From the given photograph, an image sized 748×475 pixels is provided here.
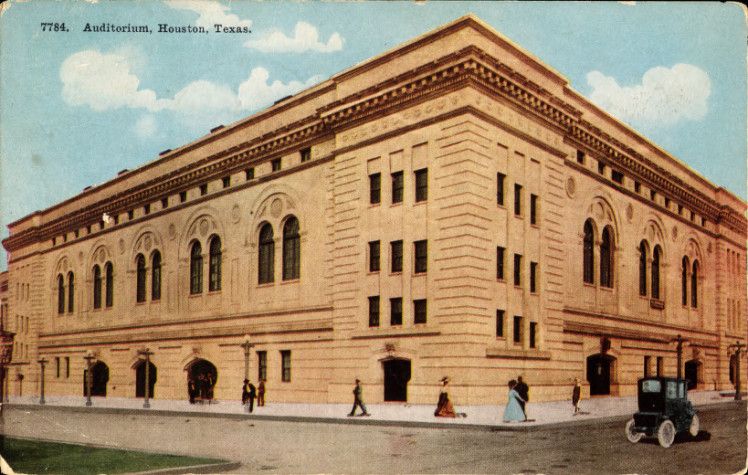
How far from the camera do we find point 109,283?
4669 cm

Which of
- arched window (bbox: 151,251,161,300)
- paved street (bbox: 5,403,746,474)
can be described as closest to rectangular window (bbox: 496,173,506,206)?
paved street (bbox: 5,403,746,474)

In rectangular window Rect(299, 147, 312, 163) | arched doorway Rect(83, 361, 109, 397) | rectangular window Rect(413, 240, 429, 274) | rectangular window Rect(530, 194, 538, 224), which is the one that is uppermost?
rectangular window Rect(299, 147, 312, 163)

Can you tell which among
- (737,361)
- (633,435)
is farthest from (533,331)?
(633,435)

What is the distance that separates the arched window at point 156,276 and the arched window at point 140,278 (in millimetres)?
923

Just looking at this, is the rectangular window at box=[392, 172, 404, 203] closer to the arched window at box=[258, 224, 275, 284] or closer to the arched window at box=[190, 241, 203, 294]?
the arched window at box=[258, 224, 275, 284]

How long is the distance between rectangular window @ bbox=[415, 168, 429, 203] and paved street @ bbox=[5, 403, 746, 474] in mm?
9998

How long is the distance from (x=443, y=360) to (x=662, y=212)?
13.5m

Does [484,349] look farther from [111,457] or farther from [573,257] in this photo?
[111,457]

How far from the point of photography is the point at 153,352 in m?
42.3

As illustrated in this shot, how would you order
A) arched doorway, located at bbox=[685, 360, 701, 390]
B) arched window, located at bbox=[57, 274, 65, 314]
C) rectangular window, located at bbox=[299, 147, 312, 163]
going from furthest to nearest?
arched window, located at bbox=[57, 274, 65, 314]
rectangular window, located at bbox=[299, 147, 312, 163]
arched doorway, located at bbox=[685, 360, 701, 390]

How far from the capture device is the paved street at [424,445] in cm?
1628

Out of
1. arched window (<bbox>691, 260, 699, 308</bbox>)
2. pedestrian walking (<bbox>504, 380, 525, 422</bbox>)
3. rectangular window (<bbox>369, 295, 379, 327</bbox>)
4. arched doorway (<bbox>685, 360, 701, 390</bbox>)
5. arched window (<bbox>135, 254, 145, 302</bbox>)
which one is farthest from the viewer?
arched window (<bbox>135, 254, 145, 302</bbox>)

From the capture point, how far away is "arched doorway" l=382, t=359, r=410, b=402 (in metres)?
30.4

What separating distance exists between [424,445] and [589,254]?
18.6m
